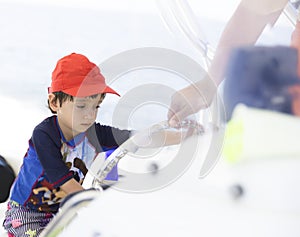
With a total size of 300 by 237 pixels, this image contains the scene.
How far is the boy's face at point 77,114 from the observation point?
1090mm

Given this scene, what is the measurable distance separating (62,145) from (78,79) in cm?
15

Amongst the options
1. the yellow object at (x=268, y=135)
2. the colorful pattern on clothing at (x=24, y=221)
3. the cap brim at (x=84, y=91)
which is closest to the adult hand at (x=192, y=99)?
the yellow object at (x=268, y=135)

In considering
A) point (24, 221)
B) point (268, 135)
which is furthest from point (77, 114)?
point (268, 135)

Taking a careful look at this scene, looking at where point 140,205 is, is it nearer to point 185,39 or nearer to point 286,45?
point 286,45

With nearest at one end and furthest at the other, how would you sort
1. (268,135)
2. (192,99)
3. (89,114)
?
(268,135)
(192,99)
(89,114)

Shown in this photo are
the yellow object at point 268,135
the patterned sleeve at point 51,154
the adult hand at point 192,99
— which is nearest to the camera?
the yellow object at point 268,135

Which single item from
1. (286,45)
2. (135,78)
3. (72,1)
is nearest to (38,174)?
(135,78)

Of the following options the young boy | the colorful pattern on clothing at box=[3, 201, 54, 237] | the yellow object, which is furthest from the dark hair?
the yellow object

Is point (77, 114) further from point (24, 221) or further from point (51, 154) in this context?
point (24, 221)

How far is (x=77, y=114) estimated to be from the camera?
110cm

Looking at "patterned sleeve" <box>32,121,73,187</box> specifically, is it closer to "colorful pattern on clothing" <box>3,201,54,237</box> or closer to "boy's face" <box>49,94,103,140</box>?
"boy's face" <box>49,94,103,140</box>

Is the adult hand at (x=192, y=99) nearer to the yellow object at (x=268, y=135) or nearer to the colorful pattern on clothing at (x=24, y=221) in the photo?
the yellow object at (x=268, y=135)

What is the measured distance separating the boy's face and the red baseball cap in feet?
0.06

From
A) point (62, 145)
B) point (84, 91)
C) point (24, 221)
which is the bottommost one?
Result: point (24, 221)
